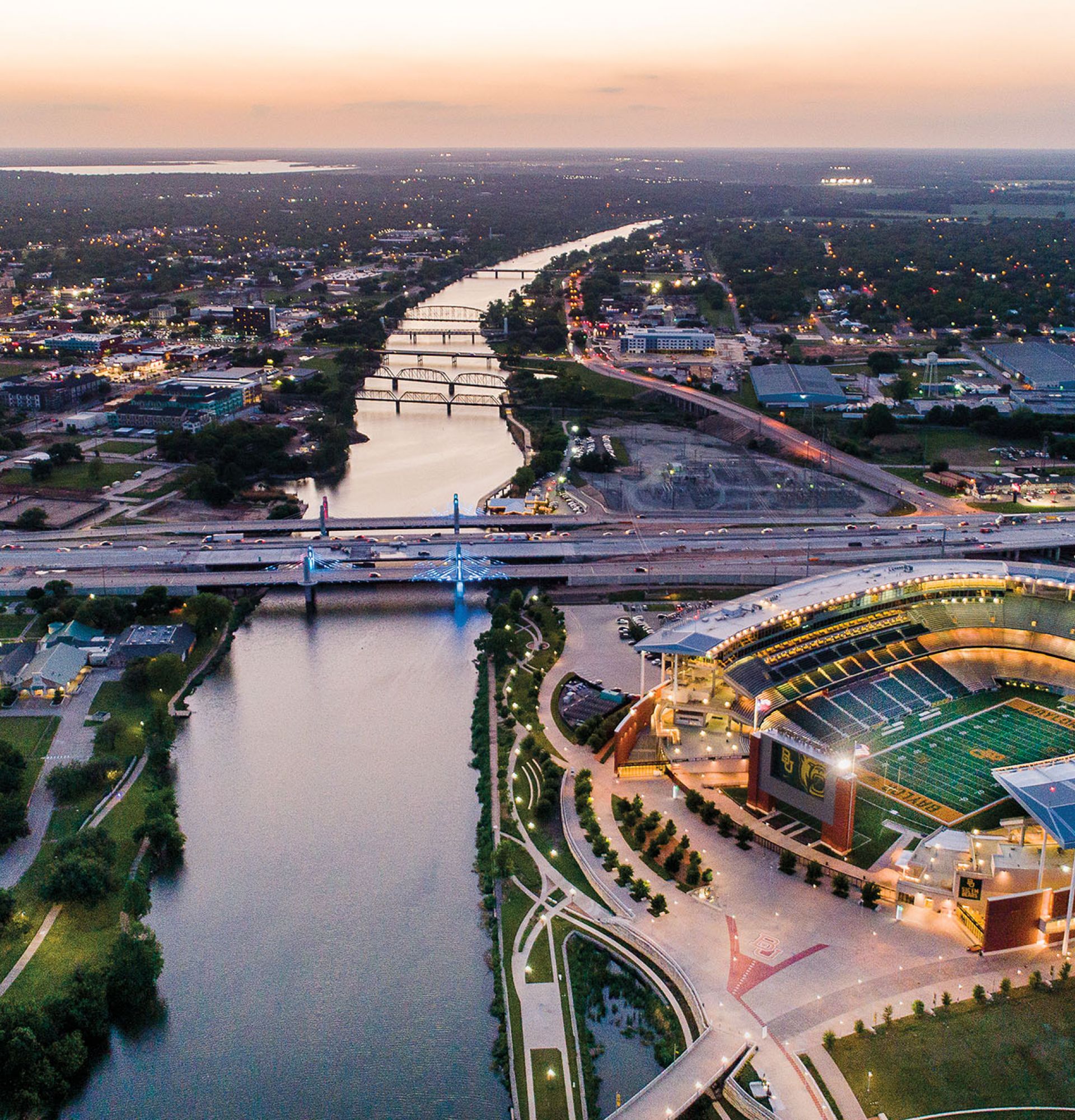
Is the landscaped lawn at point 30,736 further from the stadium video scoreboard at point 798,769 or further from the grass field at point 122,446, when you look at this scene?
the grass field at point 122,446

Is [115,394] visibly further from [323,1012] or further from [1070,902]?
[1070,902]

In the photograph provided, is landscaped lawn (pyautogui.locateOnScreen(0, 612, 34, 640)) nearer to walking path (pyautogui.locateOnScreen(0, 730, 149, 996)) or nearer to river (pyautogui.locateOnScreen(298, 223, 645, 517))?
walking path (pyautogui.locateOnScreen(0, 730, 149, 996))

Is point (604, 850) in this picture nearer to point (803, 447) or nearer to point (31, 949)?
point (31, 949)

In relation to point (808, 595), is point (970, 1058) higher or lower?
lower

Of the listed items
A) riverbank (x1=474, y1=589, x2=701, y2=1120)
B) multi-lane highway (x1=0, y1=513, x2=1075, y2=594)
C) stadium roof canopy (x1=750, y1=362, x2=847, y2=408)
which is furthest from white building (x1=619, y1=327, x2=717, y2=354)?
riverbank (x1=474, y1=589, x2=701, y2=1120)

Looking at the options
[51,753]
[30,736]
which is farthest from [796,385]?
[51,753]
